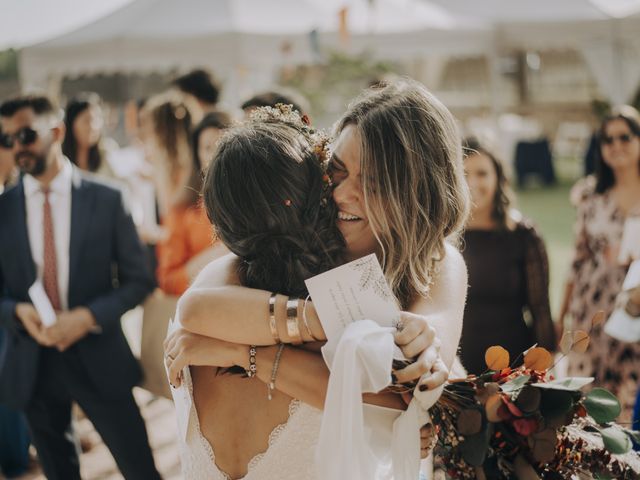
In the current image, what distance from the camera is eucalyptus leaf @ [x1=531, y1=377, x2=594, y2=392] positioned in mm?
1470

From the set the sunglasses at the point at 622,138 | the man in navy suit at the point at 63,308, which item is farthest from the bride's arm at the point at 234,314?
the sunglasses at the point at 622,138

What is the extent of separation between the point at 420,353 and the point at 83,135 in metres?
4.73

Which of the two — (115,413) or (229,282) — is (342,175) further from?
(115,413)

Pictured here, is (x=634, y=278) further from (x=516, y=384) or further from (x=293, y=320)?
(x=293, y=320)

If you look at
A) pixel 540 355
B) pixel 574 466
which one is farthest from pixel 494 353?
pixel 574 466

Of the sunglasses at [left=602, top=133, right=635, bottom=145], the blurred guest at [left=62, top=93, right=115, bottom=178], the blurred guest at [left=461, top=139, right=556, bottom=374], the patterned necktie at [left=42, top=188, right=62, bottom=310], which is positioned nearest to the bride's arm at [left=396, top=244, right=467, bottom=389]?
the blurred guest at [left=461, top=139, right=556, bottom=374]

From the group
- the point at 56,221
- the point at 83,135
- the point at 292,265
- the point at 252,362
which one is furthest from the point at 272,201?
the point at 83,135

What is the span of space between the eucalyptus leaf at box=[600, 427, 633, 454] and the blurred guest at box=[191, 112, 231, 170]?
8.91 ft

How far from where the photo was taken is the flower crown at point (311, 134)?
5.64 feet

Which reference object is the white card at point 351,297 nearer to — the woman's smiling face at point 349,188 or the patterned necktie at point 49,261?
the woman's smiling face at point 349,188

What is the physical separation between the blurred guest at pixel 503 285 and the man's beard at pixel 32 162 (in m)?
2.03

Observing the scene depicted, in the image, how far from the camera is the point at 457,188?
1.91m

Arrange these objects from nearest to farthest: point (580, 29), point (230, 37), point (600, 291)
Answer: point (600, 291) → point (230, 37) → point (580, 29)

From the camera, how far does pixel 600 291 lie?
421 cm
